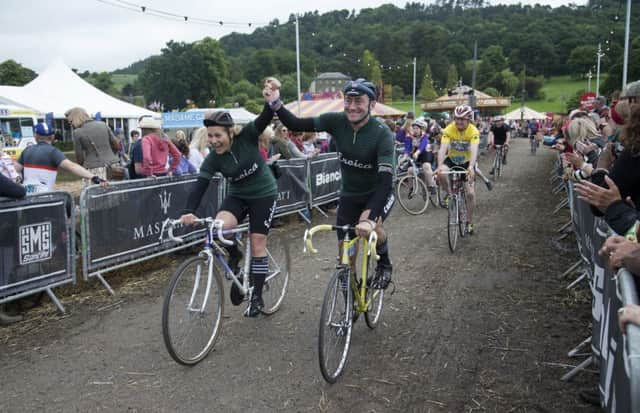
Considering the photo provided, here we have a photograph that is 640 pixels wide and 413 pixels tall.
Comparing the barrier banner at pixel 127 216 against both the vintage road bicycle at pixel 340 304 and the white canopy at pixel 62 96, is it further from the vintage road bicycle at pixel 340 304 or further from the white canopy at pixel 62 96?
the white canopy at pixel 62 96

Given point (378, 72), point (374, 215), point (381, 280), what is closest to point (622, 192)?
point (374, 215)

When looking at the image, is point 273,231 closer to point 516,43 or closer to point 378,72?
point 378,72

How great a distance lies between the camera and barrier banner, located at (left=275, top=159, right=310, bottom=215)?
33.0ft

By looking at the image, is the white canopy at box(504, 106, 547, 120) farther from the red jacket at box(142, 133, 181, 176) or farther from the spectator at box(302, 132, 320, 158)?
the red jacket at box(142, 133, 181, 176)

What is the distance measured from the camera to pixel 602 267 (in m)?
3.61

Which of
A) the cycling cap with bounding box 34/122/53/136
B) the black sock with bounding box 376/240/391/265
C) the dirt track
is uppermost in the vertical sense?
the cycling cap with bounding box 34/122/53/136

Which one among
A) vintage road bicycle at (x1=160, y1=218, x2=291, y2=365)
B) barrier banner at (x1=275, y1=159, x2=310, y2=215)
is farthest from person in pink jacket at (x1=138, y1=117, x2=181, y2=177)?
vintage road bicycle at (x1=160, y1=218, x2=291, y2=365)

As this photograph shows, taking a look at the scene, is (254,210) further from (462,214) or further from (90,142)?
(90,142)

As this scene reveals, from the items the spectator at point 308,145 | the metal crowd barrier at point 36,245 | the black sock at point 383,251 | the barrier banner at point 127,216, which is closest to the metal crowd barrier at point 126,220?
the barrier banner at point 127,216

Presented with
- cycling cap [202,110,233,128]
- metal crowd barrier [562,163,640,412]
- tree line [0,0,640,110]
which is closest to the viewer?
metal crowd barrier [562,163,640,412]

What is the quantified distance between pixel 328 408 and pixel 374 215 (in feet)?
4.88

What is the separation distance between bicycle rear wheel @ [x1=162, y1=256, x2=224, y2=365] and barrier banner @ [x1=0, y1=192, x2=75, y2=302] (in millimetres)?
2320

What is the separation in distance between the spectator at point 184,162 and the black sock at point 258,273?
165 inches

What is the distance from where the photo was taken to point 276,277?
568 centimetres
